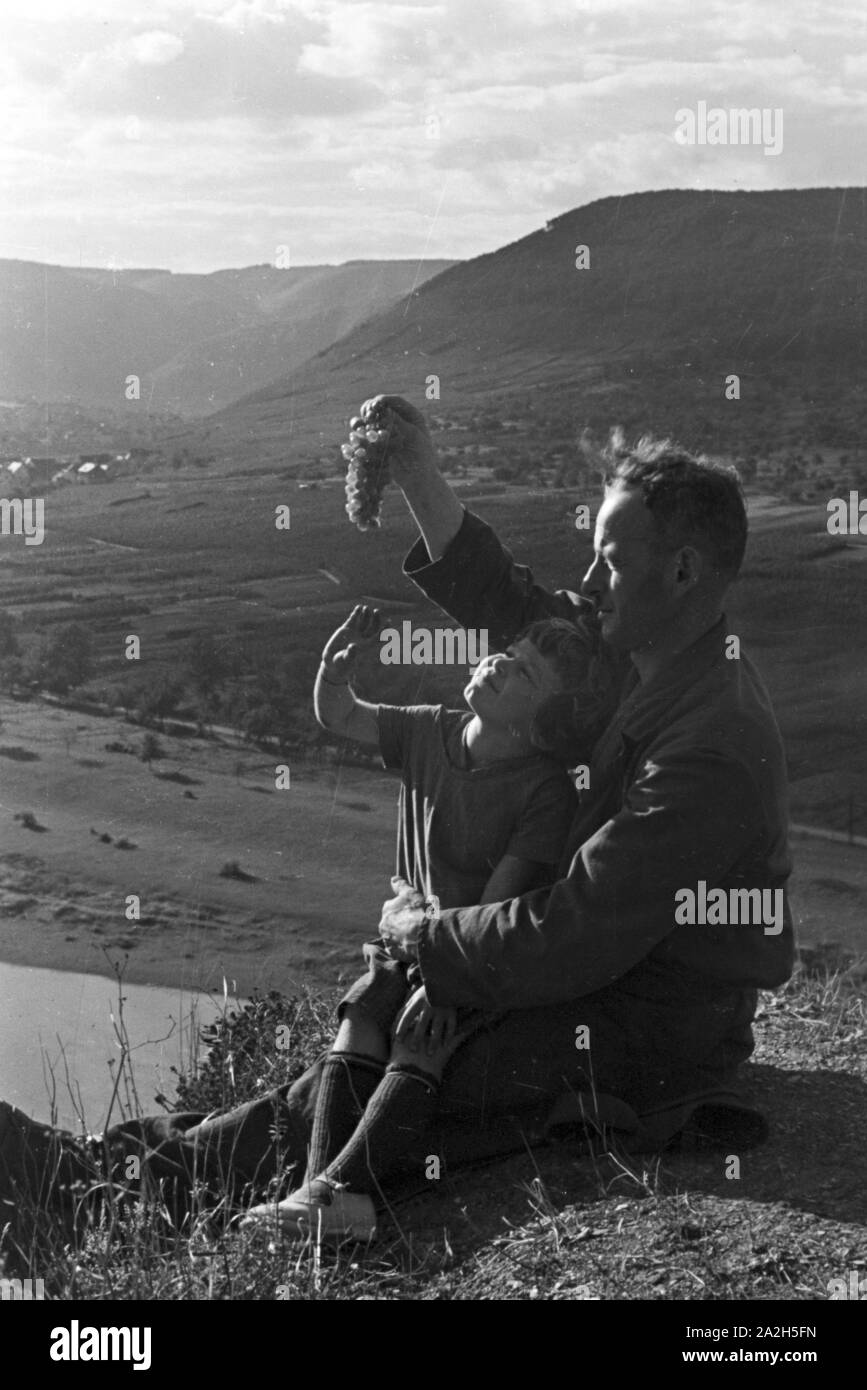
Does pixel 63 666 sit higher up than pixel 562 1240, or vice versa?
pixel 63 666

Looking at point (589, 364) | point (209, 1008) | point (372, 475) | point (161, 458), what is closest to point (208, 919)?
point (209, 1008)

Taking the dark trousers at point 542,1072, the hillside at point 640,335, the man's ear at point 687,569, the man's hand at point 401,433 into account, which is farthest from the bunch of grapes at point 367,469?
the hillside at point 640,335

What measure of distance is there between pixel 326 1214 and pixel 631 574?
176 cm

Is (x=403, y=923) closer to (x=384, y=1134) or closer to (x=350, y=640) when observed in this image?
(x=384, y=1134)

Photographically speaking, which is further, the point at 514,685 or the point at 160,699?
the point at 160,699

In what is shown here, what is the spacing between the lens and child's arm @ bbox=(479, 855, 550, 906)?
3.68m

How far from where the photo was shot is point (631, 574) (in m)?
3.60

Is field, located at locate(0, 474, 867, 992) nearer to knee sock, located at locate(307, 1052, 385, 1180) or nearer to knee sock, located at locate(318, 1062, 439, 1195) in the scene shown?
knee sock, located at locate(307, 1052, 385, 1180)

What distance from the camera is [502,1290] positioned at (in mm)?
3301

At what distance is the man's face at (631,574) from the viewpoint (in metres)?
3.59

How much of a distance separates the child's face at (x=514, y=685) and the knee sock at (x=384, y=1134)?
94cm

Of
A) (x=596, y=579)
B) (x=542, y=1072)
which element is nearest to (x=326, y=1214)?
(x=542, y=1072)

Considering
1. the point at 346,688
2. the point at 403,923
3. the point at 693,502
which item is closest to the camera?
the point at 693,502

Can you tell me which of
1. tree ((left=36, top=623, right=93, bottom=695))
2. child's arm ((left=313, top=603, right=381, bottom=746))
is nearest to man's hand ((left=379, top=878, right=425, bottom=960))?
child's arm ((left=313, top=603, right=381, bottom=746))
